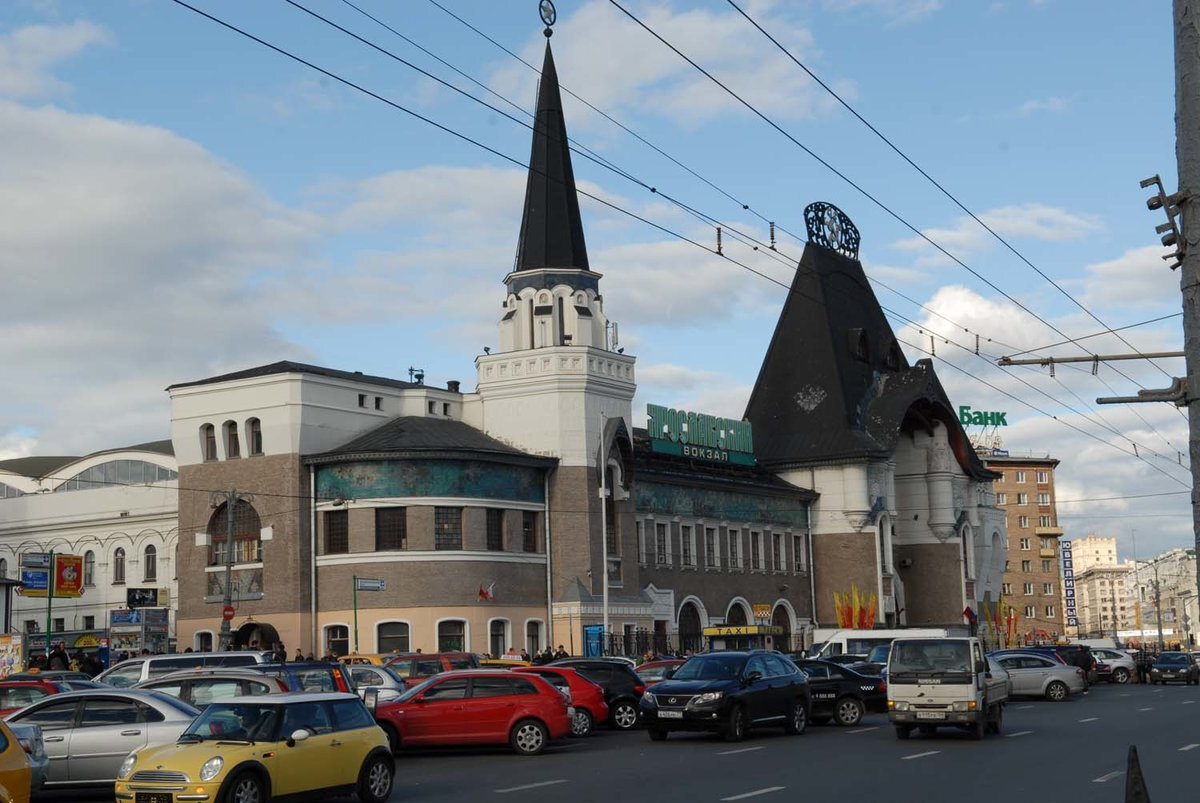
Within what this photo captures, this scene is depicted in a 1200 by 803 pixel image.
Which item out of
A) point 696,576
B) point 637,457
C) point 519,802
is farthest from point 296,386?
point 519,802

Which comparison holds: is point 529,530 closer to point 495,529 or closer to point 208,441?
point 495,529

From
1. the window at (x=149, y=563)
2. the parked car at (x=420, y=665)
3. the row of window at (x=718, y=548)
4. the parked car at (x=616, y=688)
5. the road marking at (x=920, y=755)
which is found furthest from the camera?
the window at (x=149, y=563)

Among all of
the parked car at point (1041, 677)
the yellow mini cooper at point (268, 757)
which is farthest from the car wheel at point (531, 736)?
the parked car at point (1041, 677)

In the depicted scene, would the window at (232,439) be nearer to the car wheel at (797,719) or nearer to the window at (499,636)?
the window at (499,636)

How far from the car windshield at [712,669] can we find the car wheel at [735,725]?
0.61 metres

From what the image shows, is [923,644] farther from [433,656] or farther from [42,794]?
[42,794]

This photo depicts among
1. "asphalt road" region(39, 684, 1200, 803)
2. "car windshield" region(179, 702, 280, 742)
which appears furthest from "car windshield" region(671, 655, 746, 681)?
"car windshield" region(179, 702, 280, 742)

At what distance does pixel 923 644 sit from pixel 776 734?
3.42m

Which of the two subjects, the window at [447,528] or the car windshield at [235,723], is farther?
the window at [447,528]

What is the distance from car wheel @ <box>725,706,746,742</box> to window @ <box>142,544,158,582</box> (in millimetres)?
41442

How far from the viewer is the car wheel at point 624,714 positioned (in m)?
30.3

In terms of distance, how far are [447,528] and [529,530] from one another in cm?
409

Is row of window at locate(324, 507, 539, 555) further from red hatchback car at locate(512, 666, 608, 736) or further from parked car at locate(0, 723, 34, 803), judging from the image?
parked car at locate(0, 723, 34, 803)

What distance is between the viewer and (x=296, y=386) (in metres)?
52.7
